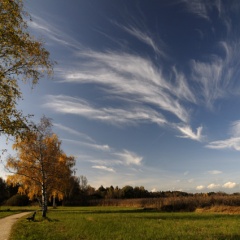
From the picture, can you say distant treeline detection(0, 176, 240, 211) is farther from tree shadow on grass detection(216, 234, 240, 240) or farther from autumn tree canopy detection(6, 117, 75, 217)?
tree shadow on grass detection(216, 234, 240, 240)

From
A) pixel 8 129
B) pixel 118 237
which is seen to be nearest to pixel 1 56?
pixel 8 129

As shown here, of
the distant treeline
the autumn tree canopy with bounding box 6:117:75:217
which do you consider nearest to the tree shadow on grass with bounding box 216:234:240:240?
the autumn tree canopy with bounding box 6:117:75:217

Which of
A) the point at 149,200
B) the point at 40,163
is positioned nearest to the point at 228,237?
the point at 40,163

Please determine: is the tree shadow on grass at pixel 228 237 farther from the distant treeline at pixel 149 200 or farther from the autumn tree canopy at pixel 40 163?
the distant treeline at pixel 149 200

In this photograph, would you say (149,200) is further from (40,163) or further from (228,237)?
(228,237)

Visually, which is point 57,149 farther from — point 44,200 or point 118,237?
point 118,237

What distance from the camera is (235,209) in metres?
42.7

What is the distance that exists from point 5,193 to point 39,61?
89.1 m

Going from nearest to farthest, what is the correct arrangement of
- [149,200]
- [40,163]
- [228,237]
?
[228,237] → [40,163] → [149,200]

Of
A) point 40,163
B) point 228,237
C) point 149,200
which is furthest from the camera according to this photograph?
point 149,200

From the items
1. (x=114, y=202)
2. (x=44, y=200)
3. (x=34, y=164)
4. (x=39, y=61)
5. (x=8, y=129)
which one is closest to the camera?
(x=8, y=129)

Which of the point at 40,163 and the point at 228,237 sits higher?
the point at 40,163

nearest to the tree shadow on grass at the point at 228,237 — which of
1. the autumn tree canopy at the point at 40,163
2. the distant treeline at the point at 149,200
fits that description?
the autumn tree canopy at the point at 40,163

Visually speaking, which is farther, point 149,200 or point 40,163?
point 149,200
